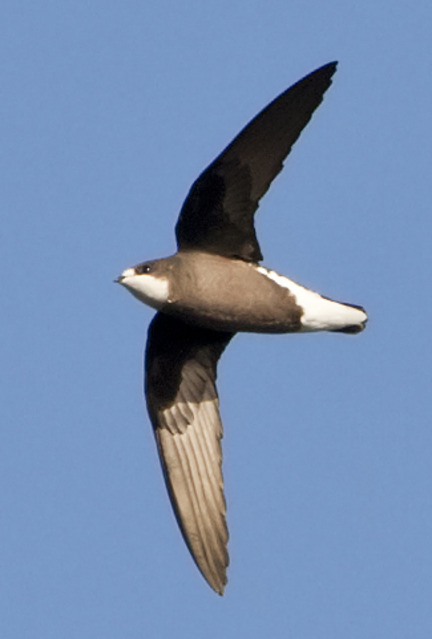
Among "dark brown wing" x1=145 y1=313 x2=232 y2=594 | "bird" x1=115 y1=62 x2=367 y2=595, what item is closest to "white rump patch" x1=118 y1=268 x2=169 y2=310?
"bird" x1=115 y1=62 x2=367 y2=595

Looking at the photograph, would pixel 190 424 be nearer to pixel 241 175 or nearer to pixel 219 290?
pixel 219 290

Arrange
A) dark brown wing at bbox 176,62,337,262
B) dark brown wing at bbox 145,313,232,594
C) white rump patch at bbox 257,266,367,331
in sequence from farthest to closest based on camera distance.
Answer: dark brown wing at bbox 145,313,232,594 < white rump patch at bbox 257,266,367,331 < dark brown wing at bbox 176,62,337,262

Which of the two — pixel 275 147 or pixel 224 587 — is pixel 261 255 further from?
pixel 224 587

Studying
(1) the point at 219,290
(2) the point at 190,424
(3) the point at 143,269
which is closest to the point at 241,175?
(1) the point at 219,290

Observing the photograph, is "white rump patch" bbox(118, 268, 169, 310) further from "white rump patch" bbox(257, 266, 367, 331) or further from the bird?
"white rump patch" bbox(257, 266, 367, 331)

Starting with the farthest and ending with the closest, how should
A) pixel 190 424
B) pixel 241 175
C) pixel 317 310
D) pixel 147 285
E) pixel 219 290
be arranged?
pixel 190 424, pixel 317 310, pixel 241 175, pixel 219 290, pixel 147 285

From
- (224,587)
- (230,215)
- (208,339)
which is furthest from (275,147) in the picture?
(224,587)
